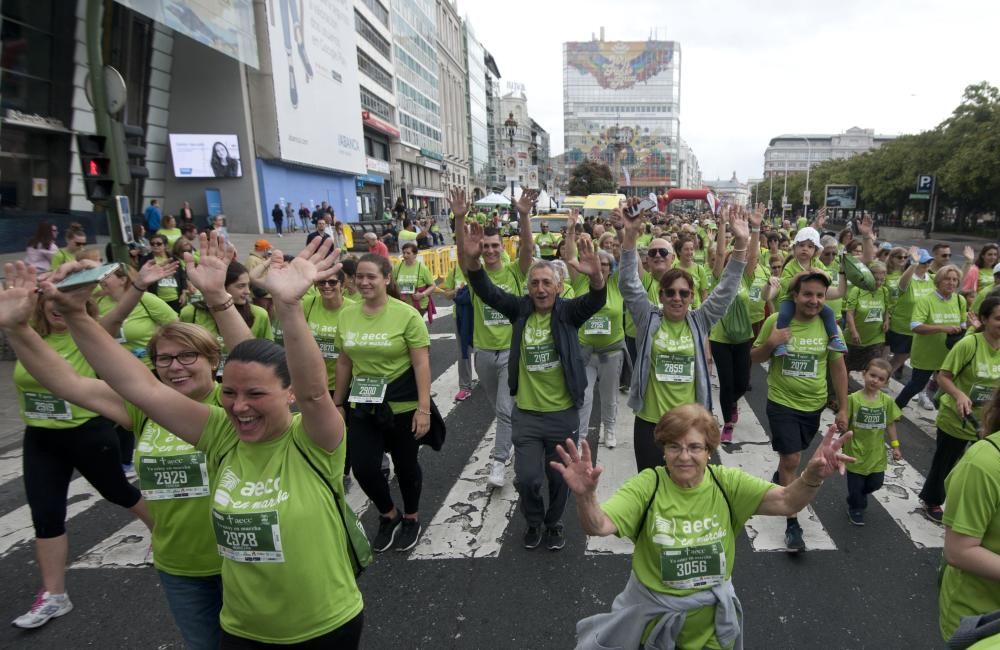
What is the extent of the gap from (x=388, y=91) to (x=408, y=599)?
56941 millimetres

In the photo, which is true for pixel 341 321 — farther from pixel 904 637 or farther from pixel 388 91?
pixel 388 91

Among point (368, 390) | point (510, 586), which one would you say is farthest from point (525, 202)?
point (510, 586)

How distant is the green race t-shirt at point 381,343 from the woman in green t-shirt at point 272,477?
1785mm

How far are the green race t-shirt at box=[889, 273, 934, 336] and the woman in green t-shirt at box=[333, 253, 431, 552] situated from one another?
640 centimetres

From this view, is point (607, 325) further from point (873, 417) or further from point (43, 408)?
point (43, 408)

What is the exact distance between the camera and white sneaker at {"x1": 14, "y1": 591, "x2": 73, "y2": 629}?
3311 millimetres

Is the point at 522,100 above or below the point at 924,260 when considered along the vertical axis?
above

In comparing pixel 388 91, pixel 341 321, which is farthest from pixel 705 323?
pixel 388 91

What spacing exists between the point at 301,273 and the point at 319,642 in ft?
4.37

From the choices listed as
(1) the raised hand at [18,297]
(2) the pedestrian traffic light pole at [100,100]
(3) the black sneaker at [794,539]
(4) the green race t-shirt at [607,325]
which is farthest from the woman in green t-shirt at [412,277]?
(1) the raised hand at [18,297]

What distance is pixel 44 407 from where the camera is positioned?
10.9ft

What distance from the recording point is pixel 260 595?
6.58 feet

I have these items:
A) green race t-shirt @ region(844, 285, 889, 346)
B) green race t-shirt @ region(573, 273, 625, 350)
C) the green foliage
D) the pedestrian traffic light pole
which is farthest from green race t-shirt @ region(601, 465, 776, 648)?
the green foliage

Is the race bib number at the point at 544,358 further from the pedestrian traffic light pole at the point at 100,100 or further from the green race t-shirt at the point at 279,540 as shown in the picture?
the pedestrian traffic light pole at the point at 100,100
